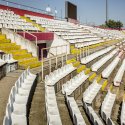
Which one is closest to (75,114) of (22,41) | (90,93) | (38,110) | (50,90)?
(38,110)

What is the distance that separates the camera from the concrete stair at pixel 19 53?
12.5m

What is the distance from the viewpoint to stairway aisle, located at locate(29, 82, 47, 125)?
6233 millimetres

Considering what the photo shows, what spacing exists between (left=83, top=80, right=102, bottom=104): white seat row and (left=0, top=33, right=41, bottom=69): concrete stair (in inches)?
112

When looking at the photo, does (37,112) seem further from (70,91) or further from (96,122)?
(70,91)

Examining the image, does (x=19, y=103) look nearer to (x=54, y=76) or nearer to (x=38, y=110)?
(x=38, y=110)

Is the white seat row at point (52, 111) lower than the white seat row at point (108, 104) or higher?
higher

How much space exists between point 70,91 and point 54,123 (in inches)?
160

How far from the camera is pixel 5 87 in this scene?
334 inches

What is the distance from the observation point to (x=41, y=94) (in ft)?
27.6

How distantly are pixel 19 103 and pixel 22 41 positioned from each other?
8.49 m

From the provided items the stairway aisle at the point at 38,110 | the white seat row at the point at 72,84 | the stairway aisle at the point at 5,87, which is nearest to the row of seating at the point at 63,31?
the white seat row at the point at 72,84

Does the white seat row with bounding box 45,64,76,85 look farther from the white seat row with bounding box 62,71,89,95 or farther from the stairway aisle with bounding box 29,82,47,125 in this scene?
the stairway aisle with bounding box 29,82,47,125

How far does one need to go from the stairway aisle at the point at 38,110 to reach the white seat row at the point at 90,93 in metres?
2.12

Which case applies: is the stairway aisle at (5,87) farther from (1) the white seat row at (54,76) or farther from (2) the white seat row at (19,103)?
(1) the white seat row at (54,76)
